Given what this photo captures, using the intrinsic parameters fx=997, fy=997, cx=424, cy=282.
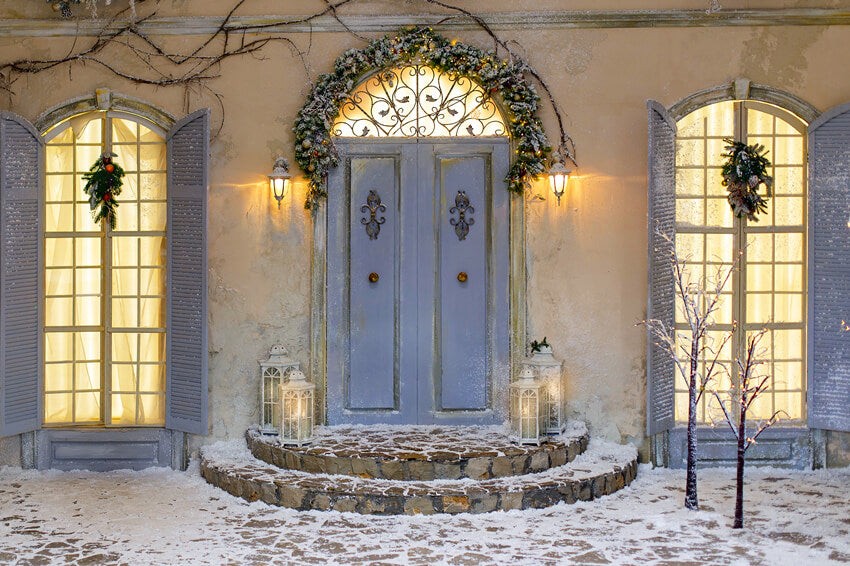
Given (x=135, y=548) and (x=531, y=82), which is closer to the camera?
(x=135, y=548)

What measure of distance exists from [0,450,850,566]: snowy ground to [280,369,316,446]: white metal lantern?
64cm

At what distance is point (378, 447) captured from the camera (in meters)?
7.66

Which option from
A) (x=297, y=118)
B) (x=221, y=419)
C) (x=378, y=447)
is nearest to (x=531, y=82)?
(x=297, y=118)

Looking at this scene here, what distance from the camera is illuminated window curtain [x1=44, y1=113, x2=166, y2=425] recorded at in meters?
8.51

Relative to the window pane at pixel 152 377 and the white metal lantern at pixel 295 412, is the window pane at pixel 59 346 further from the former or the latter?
the white metal lantern at pixel 295 412

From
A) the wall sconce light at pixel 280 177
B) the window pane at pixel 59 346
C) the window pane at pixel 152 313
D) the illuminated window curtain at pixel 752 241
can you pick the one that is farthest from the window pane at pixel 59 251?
the illuminated window curtain at pixel 752 241

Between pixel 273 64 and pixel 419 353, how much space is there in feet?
8.98

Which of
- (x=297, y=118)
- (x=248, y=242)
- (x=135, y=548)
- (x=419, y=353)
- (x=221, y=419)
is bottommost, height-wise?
(x=135, y=548)

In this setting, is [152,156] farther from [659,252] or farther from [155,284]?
[659,252]

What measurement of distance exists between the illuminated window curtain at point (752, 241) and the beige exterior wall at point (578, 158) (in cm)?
35

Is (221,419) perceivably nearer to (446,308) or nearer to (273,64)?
(446,308)

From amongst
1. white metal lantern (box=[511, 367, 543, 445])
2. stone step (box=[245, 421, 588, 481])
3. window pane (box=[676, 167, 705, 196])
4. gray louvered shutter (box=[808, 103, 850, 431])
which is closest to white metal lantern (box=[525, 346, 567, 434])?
stone step (box=[245, 421, 588, 481])

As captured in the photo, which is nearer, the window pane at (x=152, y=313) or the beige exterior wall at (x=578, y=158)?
the beige exterior wall at (x=578, y=158)

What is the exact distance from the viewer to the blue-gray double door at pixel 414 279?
845 cm
